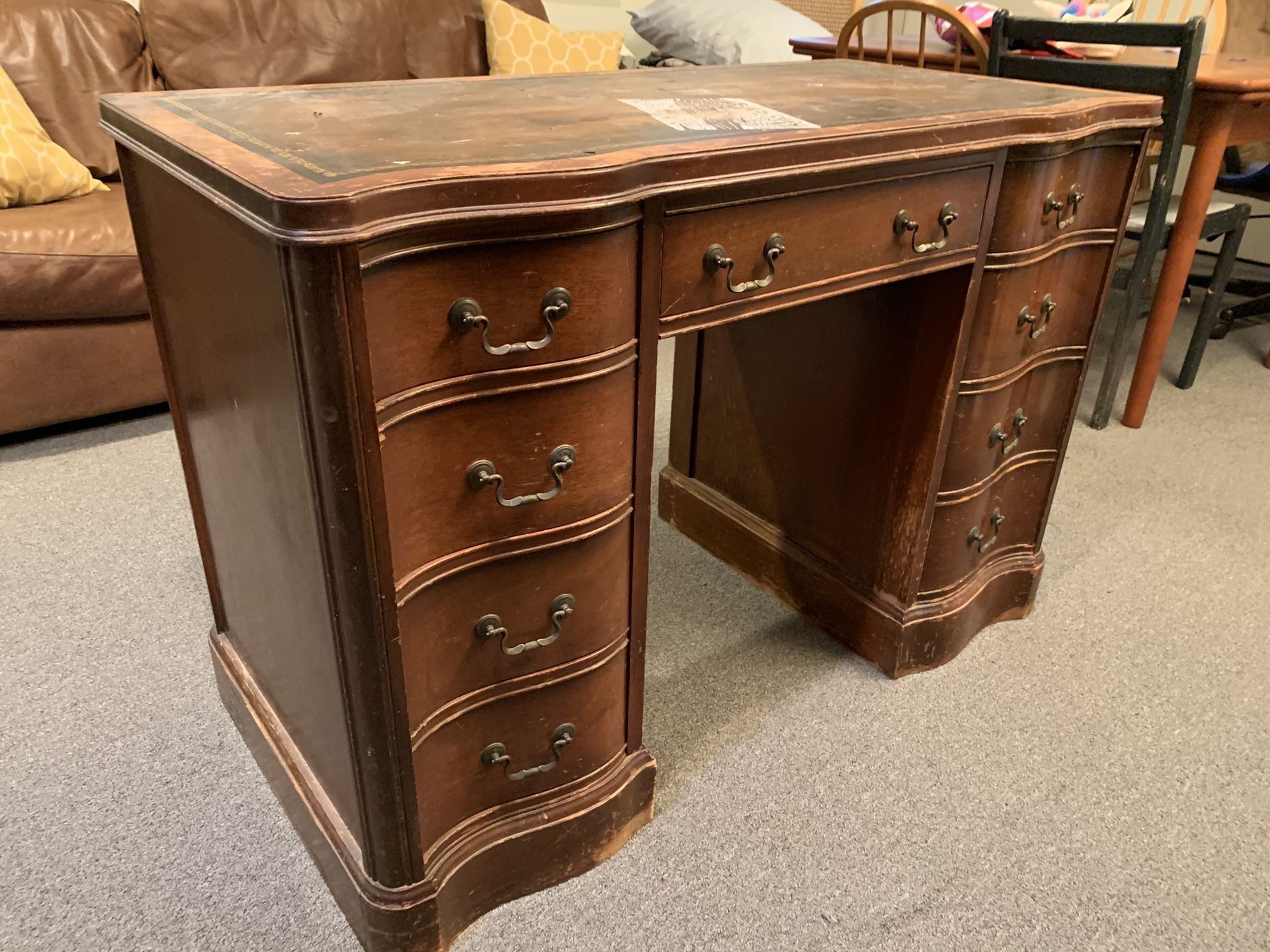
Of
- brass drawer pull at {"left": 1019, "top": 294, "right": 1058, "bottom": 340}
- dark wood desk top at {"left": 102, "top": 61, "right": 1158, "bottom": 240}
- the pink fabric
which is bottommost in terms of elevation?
brass drawer pull at {"left": 1019, "top": 294, "right": 1058, "bottom": 340}

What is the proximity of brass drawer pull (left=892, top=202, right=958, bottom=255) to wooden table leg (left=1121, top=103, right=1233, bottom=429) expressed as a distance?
1267 mm

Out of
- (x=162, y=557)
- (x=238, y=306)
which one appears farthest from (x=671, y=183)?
(x=162, y=557)

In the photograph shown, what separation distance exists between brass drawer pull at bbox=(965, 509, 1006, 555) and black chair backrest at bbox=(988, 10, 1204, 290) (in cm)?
89

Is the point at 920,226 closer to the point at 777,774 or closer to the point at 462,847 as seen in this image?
the point at 777,774

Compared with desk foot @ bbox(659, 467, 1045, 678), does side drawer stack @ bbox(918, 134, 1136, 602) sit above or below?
above

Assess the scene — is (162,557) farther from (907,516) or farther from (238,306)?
(907,516)

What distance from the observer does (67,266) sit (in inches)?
75.9

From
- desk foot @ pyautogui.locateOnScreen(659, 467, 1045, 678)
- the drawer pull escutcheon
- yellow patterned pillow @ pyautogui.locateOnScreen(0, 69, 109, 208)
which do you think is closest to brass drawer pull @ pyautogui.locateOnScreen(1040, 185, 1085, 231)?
desk foot @ pyautogui.locateOnScreen(659, 467, 1045, 678)

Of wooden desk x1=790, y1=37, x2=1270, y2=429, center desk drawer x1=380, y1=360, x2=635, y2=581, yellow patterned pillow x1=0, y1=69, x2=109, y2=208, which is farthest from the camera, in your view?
Result: yellow patterned pillow x1=0, y1=69, x2=109, y2=208

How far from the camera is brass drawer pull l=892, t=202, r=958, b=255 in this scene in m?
1.08

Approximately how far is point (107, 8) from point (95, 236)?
0.83 meters

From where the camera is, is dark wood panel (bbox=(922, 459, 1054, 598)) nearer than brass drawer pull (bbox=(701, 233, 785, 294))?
No

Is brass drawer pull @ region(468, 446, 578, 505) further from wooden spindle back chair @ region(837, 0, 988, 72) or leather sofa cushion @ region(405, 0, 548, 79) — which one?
leather sofa cushion @ region(405, 0, 548, 79)

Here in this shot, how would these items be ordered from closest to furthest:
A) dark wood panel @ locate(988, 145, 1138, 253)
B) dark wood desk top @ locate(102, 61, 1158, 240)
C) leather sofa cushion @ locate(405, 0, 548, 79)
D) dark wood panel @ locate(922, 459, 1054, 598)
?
dark wood desk top @ locate(102, 61, 1158, 240)
dark wood panel @ locate(988, 145, 1138, 253)
dark wood panel @ locate(922, 459, 1054, 598)
leather sofa cushion @ locate(405, 0, 548, 79)
